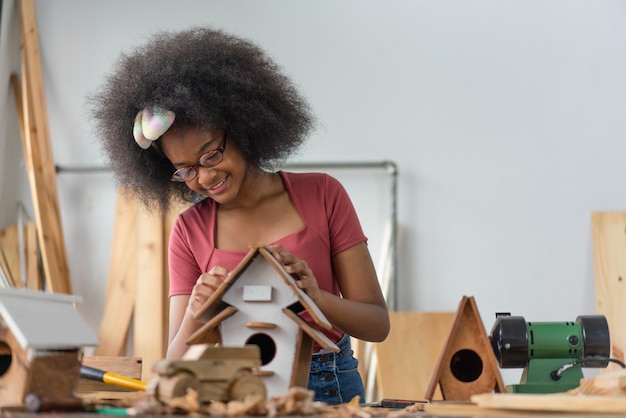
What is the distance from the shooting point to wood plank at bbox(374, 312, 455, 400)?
13.4 feet

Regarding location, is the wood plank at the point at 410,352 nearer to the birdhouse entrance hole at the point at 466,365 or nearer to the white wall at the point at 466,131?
the white wall at the point at 466,131

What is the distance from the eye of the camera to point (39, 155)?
14.5ft

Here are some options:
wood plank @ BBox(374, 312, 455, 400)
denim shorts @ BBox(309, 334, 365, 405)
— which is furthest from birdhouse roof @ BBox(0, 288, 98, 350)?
wood plank @ BBox(374, 312, 455, 400)

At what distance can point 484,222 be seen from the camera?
4.29 metres

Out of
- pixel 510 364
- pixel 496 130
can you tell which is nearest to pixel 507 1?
pixel 496 130

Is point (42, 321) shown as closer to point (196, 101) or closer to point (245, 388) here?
point (245, 388)

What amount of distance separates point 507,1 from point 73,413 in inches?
142

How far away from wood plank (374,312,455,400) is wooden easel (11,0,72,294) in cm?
164

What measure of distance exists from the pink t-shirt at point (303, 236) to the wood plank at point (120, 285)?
2.11 metres

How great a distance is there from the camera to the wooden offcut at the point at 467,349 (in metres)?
1.60

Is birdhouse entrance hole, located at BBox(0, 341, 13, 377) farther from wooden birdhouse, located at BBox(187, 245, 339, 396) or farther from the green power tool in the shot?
the green power tool

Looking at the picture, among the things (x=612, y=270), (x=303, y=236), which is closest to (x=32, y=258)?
(x=303, y=236)

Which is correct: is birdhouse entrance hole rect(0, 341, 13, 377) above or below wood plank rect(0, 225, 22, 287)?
below

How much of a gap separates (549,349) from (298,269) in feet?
1.91
